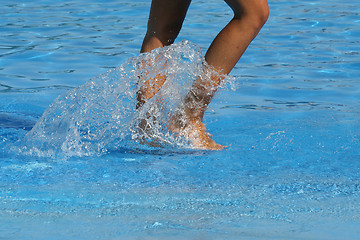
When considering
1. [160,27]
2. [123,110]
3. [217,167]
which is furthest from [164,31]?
[217,167]

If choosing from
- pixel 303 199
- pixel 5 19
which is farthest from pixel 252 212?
pixel 5 19

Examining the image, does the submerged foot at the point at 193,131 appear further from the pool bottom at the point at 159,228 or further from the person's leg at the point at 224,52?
the pool bottom at the point at 159,228

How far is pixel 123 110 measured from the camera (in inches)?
123

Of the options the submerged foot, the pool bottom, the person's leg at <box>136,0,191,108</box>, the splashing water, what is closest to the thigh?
the person's leg at <box>136,0,191,108</box>

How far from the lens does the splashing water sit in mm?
2945

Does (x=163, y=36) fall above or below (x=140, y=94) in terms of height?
above

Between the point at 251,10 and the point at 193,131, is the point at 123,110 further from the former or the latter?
the point at 251,10

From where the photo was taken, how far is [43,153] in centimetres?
283

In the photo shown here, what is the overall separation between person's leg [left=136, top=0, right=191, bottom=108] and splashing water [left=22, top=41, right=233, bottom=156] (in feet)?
0.13

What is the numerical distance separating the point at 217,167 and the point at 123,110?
0.71 metres

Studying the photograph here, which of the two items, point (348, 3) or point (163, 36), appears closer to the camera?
point (163, 36)

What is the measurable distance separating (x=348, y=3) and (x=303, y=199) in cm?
653

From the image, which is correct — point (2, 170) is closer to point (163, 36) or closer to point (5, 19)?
point (163, 36)

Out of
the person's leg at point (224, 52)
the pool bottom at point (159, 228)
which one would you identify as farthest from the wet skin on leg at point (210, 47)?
the pool bottom at point (159, 228)
